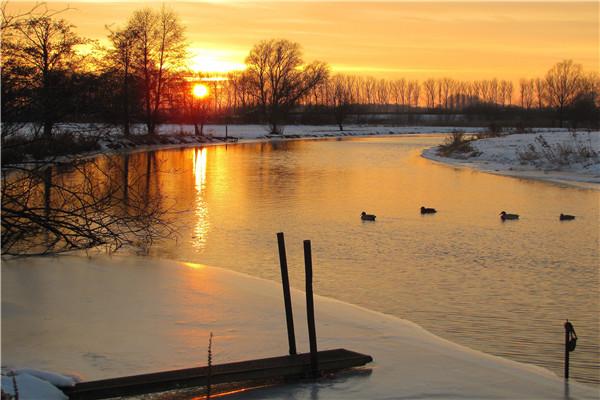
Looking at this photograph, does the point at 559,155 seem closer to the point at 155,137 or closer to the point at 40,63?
the point at 40,63

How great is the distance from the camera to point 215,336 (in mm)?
8023

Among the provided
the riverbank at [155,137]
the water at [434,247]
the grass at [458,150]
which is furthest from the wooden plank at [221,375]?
the grass at [458,150]

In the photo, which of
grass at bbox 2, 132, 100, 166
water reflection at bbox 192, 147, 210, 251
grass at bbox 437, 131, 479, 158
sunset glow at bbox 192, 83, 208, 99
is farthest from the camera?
sunset glow at bbox 192, 83, 208, 99

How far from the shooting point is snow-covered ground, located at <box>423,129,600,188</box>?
96.0ft

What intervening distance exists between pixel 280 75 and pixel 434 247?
296 ft

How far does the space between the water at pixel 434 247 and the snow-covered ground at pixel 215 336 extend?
2.01 feet

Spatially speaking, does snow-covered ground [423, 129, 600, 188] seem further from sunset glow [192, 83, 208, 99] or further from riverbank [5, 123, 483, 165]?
sunset glow [192, 83, 208, 99]

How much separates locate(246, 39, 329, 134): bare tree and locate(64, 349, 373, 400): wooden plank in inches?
3676

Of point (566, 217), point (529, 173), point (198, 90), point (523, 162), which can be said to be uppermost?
point (198, 90)

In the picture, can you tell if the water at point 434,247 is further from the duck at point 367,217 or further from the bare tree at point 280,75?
the bare tree at point 280,75

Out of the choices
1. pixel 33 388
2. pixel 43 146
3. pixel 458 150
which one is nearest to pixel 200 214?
Answer: pixel 43 146

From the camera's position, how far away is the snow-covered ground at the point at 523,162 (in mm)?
29264

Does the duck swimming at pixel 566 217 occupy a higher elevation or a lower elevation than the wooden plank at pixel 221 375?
higher

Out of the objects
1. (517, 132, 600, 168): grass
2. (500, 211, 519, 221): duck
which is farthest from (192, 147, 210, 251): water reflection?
(517, 132, 600, 168): grass
